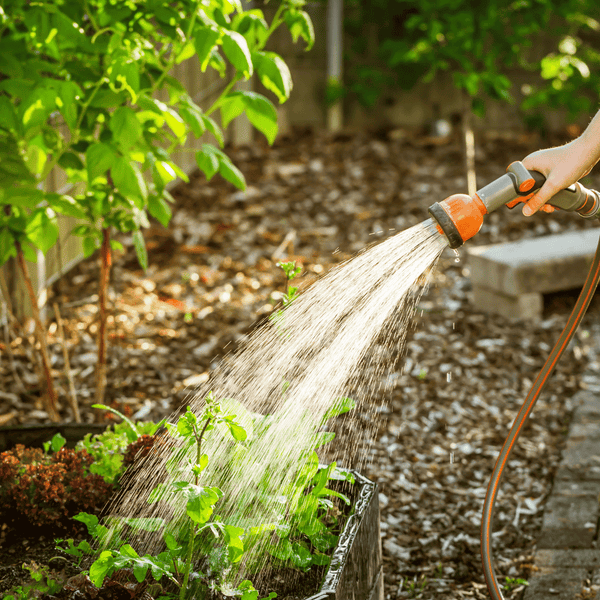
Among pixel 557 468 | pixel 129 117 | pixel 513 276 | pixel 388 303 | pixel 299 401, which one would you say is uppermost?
pixel 129 117

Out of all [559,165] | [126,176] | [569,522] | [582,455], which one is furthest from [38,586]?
[582,455]

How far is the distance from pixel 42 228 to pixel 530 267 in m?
2.88

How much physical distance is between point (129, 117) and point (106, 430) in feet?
3.15

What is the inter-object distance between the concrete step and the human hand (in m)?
2.59

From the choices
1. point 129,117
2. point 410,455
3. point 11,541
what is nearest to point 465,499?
point 410,455

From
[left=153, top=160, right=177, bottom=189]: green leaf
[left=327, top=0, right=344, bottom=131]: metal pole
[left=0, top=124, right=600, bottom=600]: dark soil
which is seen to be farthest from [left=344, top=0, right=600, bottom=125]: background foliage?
[left=153, top=160, right=177, bottom=189]: green leaf

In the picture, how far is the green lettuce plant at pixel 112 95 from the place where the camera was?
1.87 m

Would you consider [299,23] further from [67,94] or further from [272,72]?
[67,94]

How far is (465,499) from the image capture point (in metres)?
2.86

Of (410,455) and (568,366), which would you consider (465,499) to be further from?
(568,366)

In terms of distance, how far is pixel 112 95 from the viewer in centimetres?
201

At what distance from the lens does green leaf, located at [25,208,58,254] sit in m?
2.22

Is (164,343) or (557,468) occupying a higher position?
(164,343)

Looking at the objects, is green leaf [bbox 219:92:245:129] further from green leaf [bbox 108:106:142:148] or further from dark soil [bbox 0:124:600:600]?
dark soil [bbox 0:124:600:600]
